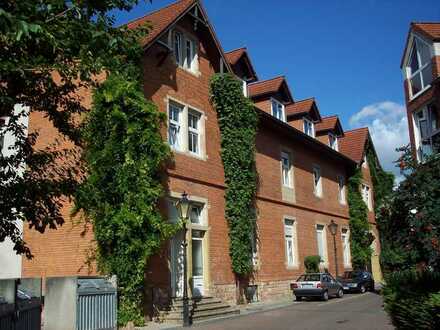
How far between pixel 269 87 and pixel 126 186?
13.9m

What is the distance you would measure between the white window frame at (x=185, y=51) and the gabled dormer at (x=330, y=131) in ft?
51.9

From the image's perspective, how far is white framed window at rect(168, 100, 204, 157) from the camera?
19.2 metres

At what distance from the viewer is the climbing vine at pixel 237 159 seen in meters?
21.2

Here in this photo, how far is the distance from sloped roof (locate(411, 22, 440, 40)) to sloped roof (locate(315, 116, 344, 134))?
11.1 m

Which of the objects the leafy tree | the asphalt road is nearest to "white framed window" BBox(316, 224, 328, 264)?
the asphalt road

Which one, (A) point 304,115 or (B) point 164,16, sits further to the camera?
(A) point 304,115

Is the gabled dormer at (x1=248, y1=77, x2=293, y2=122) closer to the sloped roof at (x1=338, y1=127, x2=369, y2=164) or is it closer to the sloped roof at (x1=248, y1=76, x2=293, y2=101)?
the sloped roof at (x1=248, y1=76, x2=293, y2=101)

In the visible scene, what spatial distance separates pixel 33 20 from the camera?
17.7 feet

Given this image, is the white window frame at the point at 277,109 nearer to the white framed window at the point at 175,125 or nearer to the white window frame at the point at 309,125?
the white window frame at the point at 309,125

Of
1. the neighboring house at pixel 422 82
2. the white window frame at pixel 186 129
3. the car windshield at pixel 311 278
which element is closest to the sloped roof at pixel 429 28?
the neighboring house at pixel 422 82

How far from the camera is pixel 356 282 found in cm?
2823

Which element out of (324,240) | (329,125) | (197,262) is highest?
(329,125)

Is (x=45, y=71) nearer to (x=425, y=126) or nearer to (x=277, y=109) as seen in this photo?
(x=425, y=126)

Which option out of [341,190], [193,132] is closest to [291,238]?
[193,132]
